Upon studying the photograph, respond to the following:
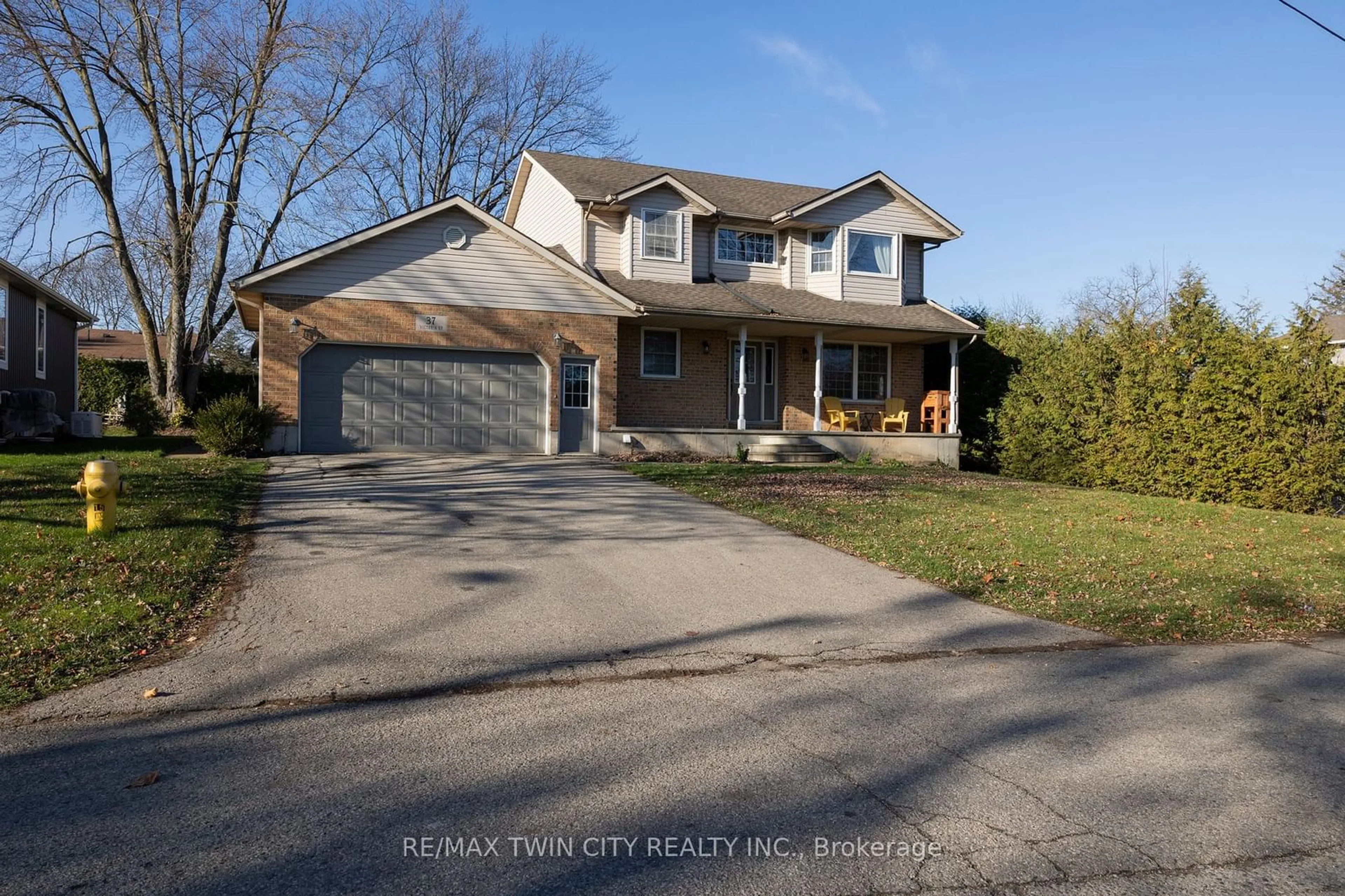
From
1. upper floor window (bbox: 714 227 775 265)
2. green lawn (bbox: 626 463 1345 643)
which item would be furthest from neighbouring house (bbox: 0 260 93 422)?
upper floor window (bbox: 714 227 775 265)

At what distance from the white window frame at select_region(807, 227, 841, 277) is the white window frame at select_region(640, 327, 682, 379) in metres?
3.98

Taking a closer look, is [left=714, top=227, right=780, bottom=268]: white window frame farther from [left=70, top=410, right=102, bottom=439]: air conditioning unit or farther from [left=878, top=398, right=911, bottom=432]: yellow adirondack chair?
[left=70, top=410, right=102, bottom=439]: air conditioning unit

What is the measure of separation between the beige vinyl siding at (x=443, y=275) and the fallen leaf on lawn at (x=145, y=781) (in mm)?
15087

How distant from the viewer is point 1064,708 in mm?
5449

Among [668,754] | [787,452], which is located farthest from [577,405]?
[668,754]

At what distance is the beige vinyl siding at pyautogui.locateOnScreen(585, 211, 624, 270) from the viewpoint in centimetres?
2280

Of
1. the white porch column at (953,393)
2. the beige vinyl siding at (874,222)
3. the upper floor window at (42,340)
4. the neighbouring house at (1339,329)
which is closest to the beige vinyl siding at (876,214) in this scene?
the beige vinyl siding at (874,222)

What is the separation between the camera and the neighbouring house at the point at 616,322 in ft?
60.3

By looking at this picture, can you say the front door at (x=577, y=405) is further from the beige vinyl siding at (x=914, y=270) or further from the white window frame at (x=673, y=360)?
the beige vinyl siding at (x=914, y=270)

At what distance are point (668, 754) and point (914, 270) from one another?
22.8m

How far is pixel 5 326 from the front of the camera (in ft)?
65.6

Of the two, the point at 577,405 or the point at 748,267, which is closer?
the point at 577,405

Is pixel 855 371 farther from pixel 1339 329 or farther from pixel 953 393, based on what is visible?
pixel 1339 329

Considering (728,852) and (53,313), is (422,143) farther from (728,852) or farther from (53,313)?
(728,852)
